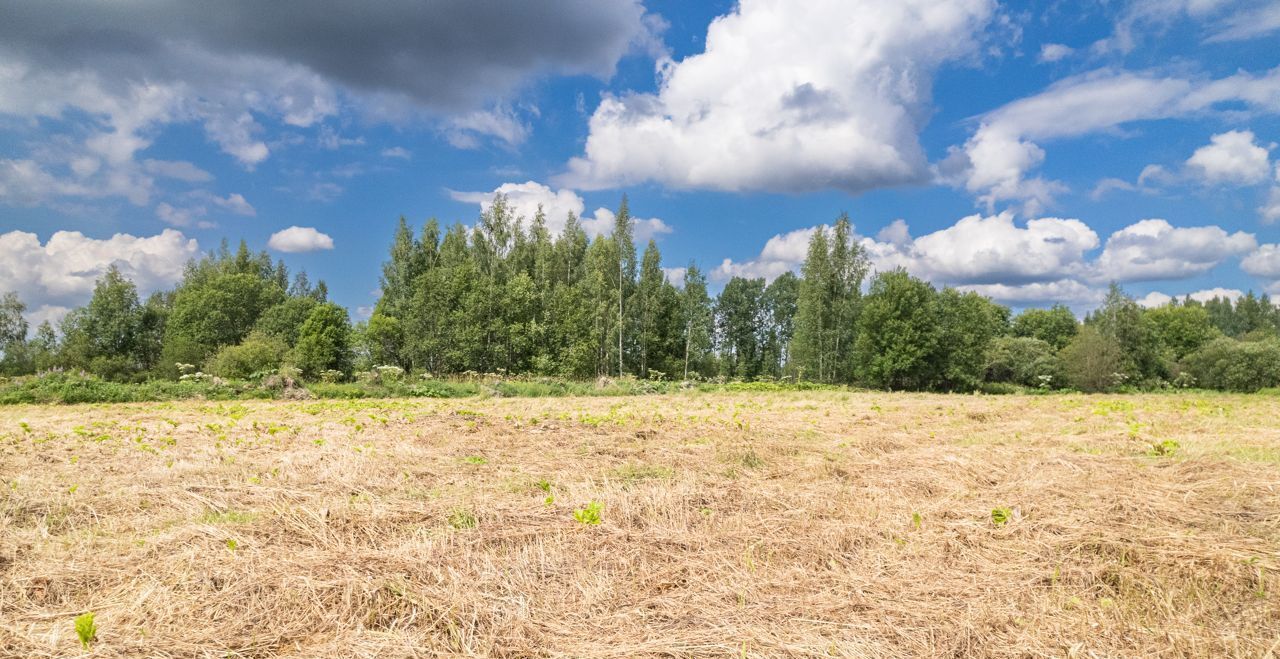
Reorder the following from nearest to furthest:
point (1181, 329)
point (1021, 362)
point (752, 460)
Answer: point (752, 460) < point (1021, 362) < point (1181, 329)

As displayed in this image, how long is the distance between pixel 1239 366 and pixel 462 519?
58.1 metres

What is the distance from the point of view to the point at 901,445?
9.76 m

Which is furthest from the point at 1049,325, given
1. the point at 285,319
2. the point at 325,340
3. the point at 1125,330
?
the point at 285,319

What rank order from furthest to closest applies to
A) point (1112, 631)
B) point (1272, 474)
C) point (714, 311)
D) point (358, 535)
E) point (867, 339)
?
point (714, 311) < point (867, 339) < point (1272, 474) < point (358, 535) < point (1112, 631)

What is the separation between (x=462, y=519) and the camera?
5.23m

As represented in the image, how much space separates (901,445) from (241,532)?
8682 millimetres

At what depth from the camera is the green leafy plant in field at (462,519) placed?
5127mm

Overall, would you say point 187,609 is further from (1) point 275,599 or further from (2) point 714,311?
(2) point 714,311

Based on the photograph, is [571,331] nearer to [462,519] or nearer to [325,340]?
[325,340]

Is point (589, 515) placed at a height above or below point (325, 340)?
below

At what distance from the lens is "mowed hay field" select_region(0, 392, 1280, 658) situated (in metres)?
3.51

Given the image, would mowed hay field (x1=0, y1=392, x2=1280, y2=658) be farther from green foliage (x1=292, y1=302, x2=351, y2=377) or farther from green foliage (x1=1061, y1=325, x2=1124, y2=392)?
green foliage (x1=1061, y1=325, x2=1124, y2=392)

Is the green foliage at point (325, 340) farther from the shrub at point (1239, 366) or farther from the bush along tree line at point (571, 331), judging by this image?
the shrub at point (1239, 366)

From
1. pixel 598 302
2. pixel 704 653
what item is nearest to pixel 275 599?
pixel 704 653
